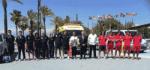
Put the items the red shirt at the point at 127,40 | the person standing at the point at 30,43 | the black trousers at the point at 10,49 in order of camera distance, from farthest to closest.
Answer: the person standing at the point at 30,43, the red shirt at the point at 127,40, the black trousers at the point at 10,49

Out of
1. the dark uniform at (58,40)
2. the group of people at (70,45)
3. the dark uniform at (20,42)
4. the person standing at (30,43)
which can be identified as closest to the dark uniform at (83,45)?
the group of people at (70,45)

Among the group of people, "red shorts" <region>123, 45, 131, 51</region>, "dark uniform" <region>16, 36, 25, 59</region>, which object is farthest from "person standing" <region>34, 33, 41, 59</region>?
"red shorts" <region>123, 45, 131, 51</region>

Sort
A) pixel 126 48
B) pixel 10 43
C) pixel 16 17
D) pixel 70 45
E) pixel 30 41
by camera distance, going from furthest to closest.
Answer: pixel 16 17, pixel 70 45, pixel 126 48, pixel 30 41, pixel 10 43

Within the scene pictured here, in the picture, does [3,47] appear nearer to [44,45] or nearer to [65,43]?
[44,45]

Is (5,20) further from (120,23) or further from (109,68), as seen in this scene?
(120,23)

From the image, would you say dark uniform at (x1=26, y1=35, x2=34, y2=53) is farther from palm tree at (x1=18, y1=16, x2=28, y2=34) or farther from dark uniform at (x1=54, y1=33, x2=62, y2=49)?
palm tree at (x1=18, y1=16, x2=28, y2=34)

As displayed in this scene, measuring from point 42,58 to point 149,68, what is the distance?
8.23 metres

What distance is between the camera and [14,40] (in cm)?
2538

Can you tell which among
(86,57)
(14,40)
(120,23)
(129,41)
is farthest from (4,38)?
(120,23)

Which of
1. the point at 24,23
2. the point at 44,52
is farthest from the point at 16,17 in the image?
the point at 44,52

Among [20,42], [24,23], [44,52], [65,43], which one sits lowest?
[44,52]

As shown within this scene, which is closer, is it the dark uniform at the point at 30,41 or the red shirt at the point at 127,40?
the red shirt at the point at 127,40

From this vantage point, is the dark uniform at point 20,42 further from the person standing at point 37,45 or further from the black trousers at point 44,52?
the black trousers at point 44,52

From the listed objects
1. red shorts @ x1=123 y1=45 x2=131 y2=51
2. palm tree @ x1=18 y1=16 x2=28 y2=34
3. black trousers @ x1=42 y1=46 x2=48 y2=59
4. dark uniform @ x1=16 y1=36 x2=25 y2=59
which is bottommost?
black trousers @ x1=42 y1=46 x2=48 y2=59
